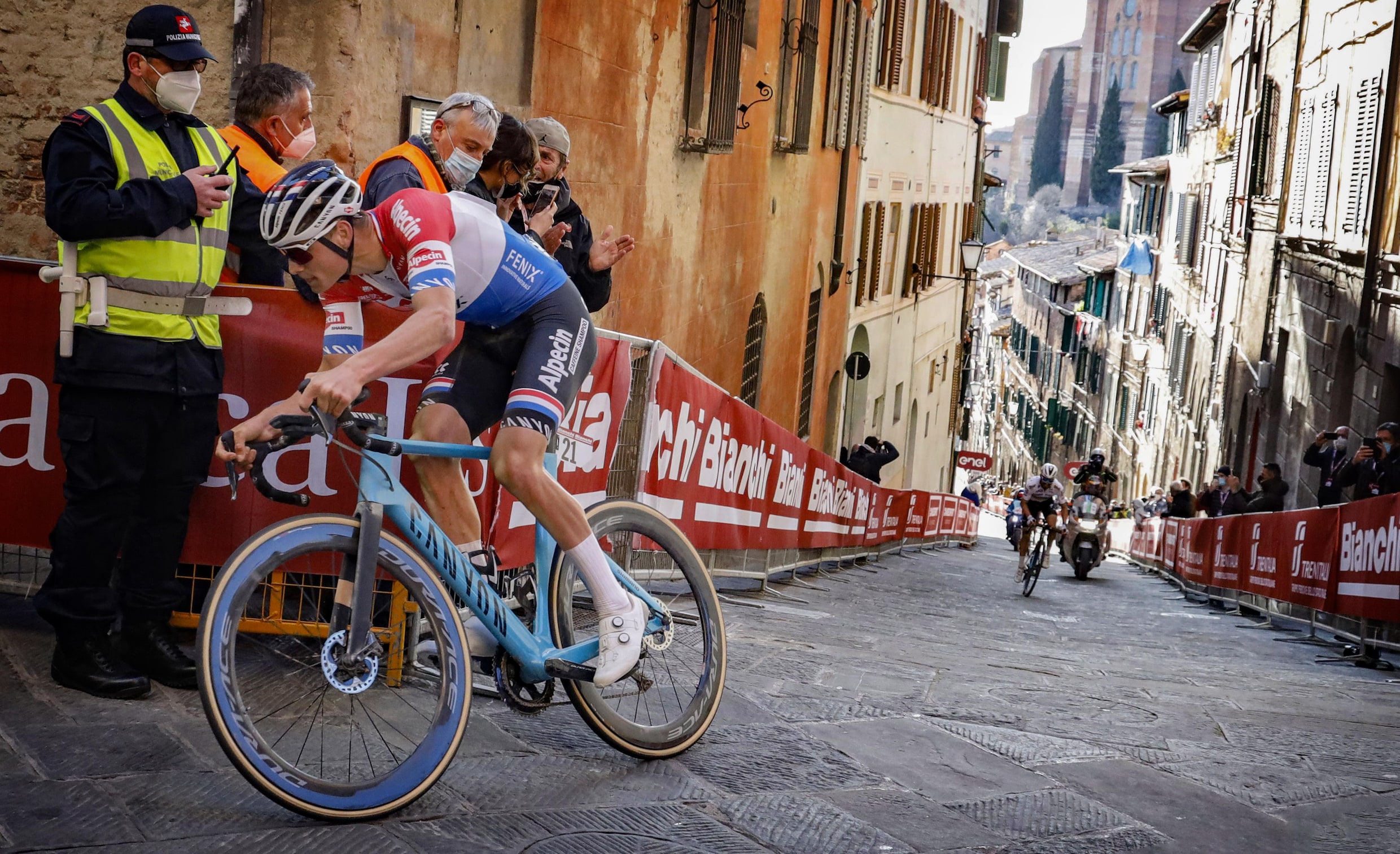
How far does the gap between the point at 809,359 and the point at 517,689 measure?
54.6 ft

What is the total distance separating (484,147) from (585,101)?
462 centimetres

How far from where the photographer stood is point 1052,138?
452 ft

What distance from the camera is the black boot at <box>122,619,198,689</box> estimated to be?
4434 mm

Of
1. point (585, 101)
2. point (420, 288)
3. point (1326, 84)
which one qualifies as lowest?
point (420, 288)

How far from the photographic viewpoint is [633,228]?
11.0m

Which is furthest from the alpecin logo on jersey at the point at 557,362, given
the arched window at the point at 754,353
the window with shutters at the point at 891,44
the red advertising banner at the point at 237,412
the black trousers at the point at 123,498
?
the window with shutters at the point at 891,44

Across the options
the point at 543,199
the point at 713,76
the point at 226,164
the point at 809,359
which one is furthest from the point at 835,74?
the point at 226,164

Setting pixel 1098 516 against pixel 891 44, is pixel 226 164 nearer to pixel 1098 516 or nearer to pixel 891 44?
pixel 1098 516

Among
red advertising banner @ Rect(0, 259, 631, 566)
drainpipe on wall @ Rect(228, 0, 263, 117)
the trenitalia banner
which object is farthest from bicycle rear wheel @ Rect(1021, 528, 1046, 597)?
red advertising banner @ Rect(0, 259, 631, 566)

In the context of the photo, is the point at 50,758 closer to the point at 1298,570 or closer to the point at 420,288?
the point at 420,288

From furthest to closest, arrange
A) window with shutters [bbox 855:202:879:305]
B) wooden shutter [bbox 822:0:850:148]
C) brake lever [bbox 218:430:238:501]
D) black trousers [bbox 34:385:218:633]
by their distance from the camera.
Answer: window with shutters [bbox 855:202:879:305], wooden shutter [bbox 822:0:850:148], black trousers [bbox 34:385:218:633], brake lever [bbox 218:430:238:501]

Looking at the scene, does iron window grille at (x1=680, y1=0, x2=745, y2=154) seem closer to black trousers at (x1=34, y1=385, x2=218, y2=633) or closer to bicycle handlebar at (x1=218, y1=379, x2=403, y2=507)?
black trousers at (x1=34, y1=385, x2=218, y2=633)

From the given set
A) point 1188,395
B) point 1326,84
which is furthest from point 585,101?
point 1188,395

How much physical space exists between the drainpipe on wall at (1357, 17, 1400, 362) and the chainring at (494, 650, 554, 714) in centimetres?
1630
